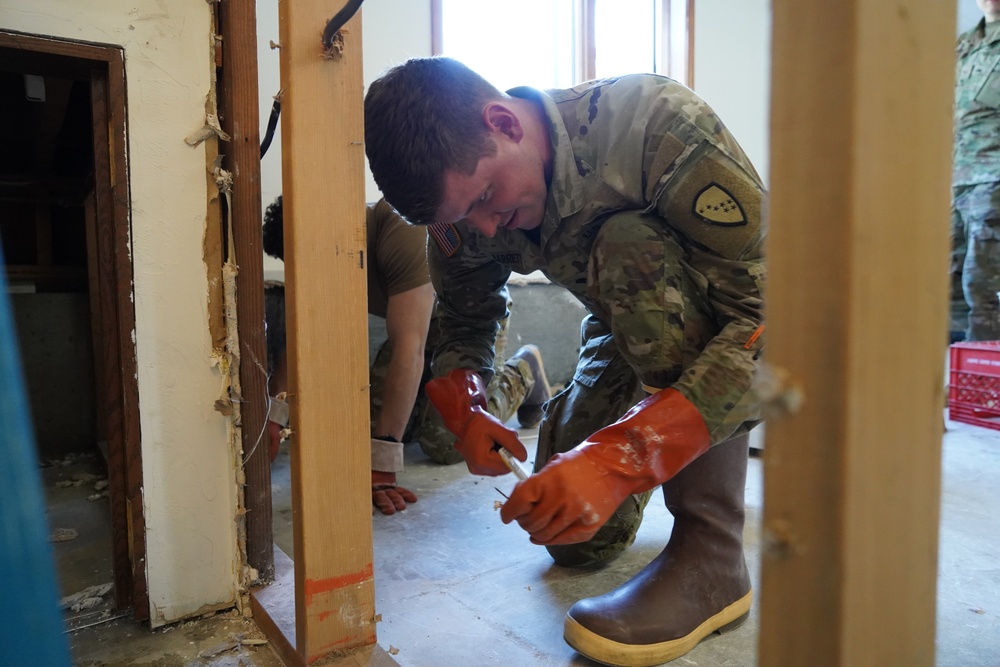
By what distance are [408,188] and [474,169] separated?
0.09 meters

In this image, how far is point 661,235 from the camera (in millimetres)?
839

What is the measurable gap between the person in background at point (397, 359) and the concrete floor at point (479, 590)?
14 cm

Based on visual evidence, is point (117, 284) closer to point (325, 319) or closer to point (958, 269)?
point (325, 319)

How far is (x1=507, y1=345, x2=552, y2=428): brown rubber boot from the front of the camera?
1.97m

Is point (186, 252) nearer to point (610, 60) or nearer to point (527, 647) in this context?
point (527, 647)

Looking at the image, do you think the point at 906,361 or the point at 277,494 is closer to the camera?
the point at 906,361

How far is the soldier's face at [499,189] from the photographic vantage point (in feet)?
2.77

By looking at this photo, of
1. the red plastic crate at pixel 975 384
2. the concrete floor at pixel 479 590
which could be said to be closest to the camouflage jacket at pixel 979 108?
the red plastic crate at pixel 975 384

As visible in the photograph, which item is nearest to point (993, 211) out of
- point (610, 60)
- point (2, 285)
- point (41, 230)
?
point (610, 60)

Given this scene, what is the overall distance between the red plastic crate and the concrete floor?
26.3 inches

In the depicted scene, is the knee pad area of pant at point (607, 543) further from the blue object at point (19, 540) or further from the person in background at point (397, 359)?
the blue object at point (19, 540)

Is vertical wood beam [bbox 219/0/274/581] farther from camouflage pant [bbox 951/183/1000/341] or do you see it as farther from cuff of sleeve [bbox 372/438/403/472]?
camouflage pant [bbox 951/183/1000/341]

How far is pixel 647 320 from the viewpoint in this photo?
2.69 feet

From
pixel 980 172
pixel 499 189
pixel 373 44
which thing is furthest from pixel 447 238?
pixel 980 172
